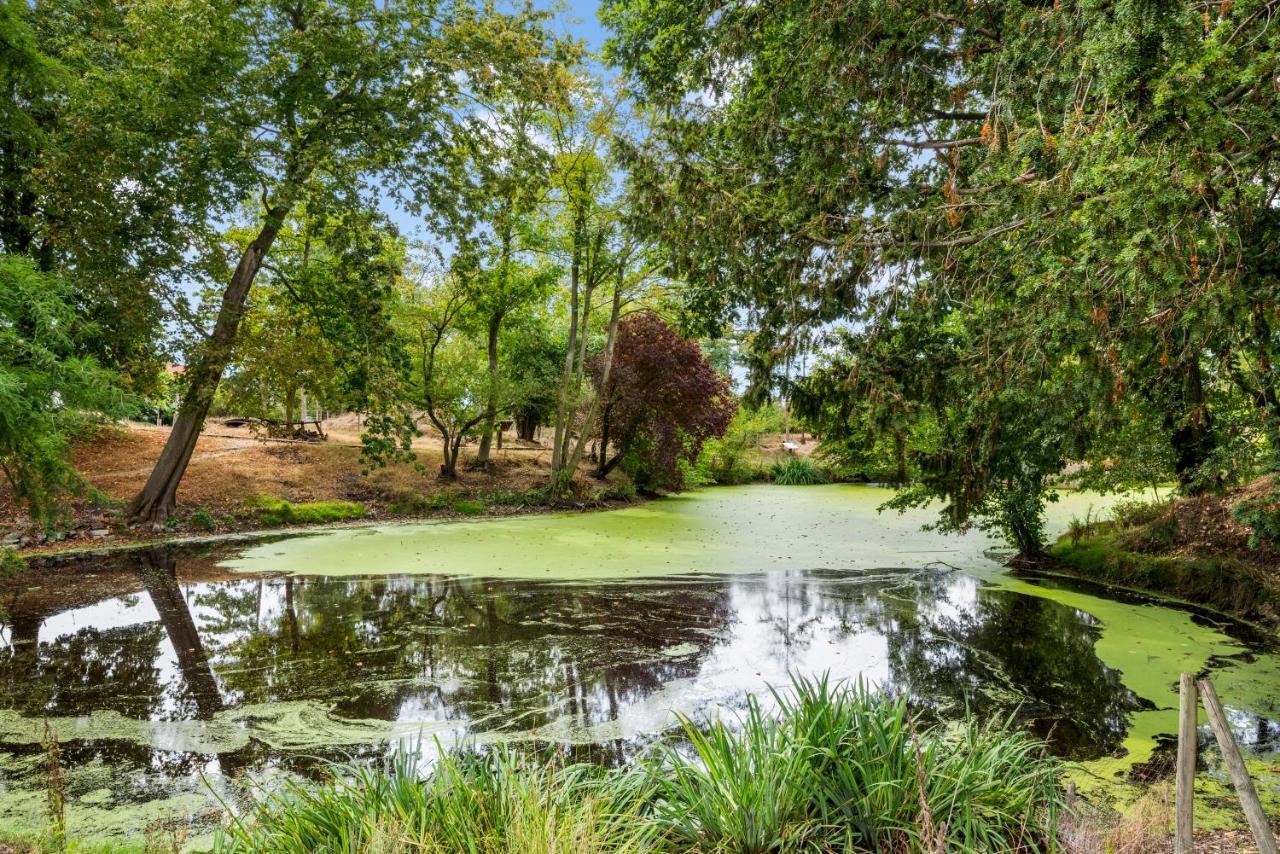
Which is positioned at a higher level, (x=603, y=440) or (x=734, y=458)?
(x=603, y=440)

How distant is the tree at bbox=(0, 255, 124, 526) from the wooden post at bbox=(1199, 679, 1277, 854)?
236 inches

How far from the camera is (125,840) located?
225 cm

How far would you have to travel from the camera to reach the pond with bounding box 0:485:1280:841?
3.02m

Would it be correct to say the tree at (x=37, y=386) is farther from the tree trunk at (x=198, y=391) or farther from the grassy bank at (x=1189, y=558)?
the grassy bank at (x=1189, y=558)

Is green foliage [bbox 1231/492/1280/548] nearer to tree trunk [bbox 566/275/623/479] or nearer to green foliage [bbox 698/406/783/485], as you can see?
tree trunk [bbox 566/275/623/479]

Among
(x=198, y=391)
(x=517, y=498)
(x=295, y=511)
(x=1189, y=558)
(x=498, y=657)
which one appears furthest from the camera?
(x=517, y=498)

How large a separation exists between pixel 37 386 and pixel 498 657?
3741mm

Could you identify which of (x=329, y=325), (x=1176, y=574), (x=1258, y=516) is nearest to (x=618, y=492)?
(x=329, y=325)

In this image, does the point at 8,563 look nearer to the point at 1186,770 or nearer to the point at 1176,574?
the point at 1186,770

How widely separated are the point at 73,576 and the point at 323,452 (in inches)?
291

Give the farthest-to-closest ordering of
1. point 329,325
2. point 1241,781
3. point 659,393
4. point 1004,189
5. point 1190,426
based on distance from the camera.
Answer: point 659,393 < point 329,325 < point 1190,426 < point 1004,189 < point 1241,781

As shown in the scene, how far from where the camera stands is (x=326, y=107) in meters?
8.96

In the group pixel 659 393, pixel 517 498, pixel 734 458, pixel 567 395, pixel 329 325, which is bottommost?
pixel 517 498

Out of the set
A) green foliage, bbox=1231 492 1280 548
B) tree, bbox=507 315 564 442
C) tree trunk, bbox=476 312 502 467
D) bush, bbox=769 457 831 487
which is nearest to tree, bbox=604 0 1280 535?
green foliage, bbox=1231 492 1280 548
